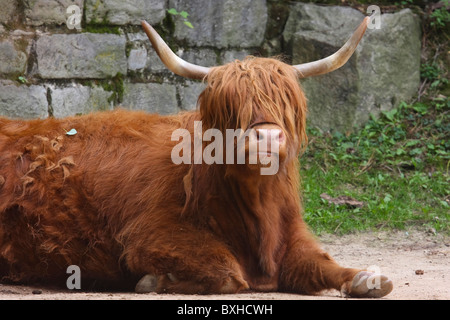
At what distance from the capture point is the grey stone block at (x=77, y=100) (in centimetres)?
652

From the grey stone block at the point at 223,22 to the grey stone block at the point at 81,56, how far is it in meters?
0.67

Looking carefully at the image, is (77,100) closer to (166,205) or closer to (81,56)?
(81,56)

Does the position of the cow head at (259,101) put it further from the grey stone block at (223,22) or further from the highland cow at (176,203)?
the grey stone block at (223,22)

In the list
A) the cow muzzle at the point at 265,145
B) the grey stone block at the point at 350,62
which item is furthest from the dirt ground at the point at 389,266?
the grey stone block at the point at 350,62

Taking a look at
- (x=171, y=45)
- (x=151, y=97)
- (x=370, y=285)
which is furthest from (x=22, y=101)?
(x=370, y=285)

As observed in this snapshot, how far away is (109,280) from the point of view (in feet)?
13.8

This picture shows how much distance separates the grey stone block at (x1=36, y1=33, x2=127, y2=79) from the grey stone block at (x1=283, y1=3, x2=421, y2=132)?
1902mm

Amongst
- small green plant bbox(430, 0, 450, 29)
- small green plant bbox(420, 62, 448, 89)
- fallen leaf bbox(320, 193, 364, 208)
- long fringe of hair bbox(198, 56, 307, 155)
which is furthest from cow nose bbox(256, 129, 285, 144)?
small green plant bbox(430, 0, 450, 29)

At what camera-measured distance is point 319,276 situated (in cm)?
394

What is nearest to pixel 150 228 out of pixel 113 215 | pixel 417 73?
pixel 113 215

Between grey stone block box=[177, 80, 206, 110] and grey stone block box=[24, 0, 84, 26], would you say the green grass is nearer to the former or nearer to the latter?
grey stone block box=[177, 80, 206, 110]

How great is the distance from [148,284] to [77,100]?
122 inches
